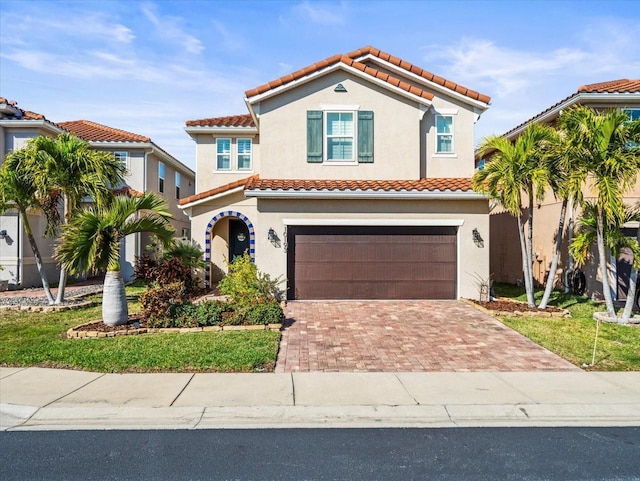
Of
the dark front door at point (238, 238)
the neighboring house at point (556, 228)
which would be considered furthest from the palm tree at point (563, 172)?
the dark front door at point (238, 238)

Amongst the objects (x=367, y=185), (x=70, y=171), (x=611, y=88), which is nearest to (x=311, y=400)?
(x=367, y=185)

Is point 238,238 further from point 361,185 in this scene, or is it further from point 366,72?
point 366,72

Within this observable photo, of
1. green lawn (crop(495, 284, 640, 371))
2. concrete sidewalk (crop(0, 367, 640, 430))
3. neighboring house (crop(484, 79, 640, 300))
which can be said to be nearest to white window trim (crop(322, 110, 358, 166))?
neighboring house (crop(484, 79, 640, 300))

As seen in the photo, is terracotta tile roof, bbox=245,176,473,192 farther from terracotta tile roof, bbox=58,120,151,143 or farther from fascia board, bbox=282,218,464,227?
terracotta tile roof, bbox=58,120,151,143

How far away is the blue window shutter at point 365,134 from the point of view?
14.8 m

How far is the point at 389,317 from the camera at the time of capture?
11.6 meters

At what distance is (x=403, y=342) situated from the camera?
923cm

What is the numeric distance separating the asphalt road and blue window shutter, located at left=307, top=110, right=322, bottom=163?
1072 cm

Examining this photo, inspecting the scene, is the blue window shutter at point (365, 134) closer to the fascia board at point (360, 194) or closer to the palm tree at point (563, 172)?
the fascia board at point (360, 194)

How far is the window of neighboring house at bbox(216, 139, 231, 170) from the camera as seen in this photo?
19.1 meters

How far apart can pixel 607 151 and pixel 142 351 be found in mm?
11194

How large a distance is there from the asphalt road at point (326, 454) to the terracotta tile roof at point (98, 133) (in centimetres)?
1748

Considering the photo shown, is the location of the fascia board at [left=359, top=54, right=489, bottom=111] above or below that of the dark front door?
above

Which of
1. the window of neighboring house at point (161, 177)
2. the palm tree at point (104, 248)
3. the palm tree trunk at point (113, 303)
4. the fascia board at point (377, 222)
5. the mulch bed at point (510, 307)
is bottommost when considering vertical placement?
the mulch bed at point (510, 307)
